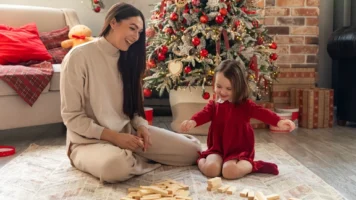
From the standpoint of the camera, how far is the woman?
5.96 ft

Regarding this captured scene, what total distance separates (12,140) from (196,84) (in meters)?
1.31

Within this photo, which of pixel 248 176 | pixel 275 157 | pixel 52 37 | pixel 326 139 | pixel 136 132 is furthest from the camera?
pixel 52 37

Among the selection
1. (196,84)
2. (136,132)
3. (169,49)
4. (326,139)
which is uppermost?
(169,49)

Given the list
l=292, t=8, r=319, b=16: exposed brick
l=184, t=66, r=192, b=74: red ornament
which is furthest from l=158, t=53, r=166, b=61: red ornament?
l=292, t=8, r=319, b=16: exposed brick

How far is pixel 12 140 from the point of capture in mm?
2783

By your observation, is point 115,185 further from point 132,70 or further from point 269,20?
point 269,20

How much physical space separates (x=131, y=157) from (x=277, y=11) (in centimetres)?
214

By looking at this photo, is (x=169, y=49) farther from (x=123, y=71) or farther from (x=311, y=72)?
(x=311, y=72)

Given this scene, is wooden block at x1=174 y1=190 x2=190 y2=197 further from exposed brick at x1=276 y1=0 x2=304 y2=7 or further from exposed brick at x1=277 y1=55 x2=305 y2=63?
exposed brick at x1=276 y1=0 x2=304 y2=7

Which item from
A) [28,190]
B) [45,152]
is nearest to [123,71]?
→ [28,190]

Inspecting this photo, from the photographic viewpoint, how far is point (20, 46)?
300 centimetres

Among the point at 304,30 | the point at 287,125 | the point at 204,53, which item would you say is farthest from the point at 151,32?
the point at 287,125

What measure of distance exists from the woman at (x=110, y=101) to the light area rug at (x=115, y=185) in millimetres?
66

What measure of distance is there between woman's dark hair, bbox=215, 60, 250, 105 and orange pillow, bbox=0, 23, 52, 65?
168 centimetres
